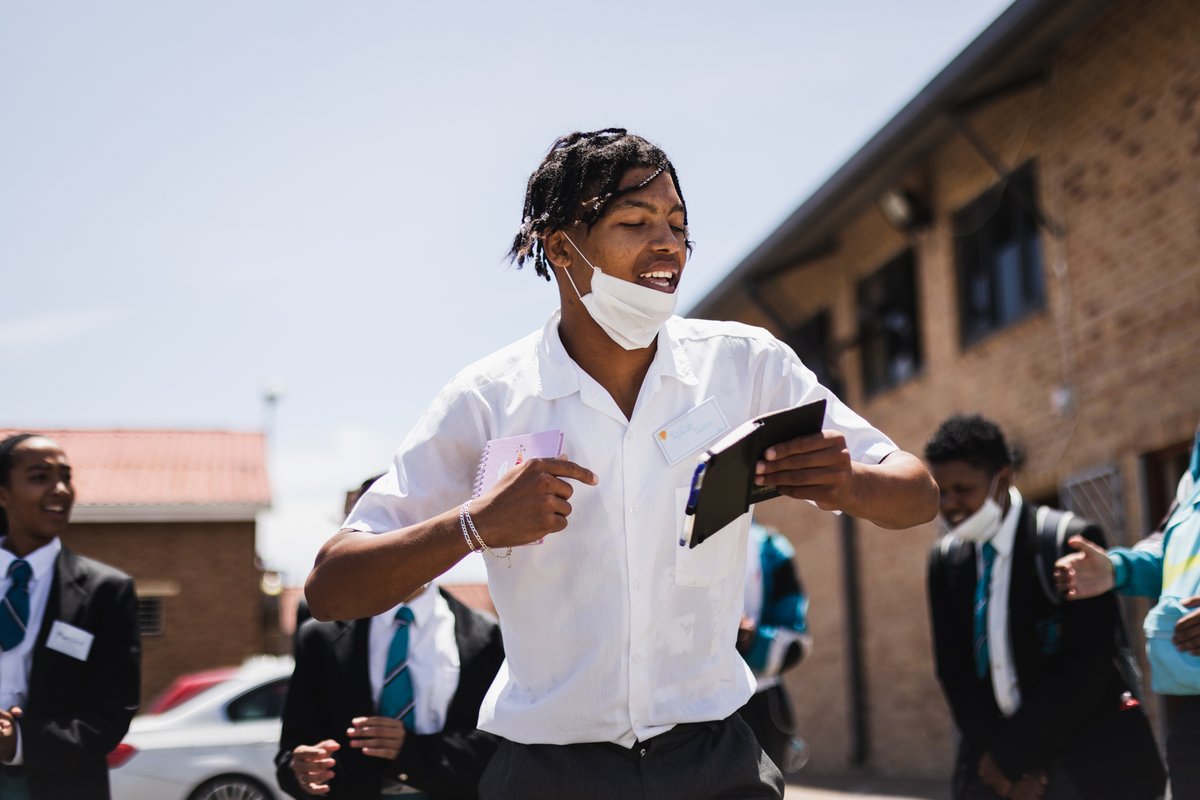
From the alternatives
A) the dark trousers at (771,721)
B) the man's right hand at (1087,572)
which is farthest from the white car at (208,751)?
the man's right hand at (1087,572)

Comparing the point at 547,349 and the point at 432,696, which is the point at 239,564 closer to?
the point at 432,696

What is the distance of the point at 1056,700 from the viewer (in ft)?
17.6

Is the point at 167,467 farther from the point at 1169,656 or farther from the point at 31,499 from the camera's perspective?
the point at 1169,656

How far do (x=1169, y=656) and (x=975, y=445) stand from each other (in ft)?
5.42

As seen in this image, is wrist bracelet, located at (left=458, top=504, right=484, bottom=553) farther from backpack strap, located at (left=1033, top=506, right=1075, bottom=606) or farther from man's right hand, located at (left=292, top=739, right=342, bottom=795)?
backpack strap, located at (left=1033, top=506, right=1075, bottom=606)

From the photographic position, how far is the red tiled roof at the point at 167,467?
2925 centimetres

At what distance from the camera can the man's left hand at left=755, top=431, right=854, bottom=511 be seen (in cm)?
282

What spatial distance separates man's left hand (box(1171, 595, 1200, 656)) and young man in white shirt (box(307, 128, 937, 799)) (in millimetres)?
1754

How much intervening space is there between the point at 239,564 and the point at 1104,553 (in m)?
25.8

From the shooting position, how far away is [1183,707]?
15.2ft

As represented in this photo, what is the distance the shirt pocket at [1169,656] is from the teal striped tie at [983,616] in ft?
3.45

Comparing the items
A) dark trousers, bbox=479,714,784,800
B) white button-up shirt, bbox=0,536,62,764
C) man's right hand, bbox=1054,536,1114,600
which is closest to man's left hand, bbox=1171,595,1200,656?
man's right hand, bbox=1054,536,1114,600

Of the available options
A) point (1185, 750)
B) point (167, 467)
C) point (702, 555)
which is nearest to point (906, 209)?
point (1185, 750)

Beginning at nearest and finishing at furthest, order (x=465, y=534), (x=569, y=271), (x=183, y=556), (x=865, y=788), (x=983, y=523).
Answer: (x=465, y=534), (x=569, y=271), (x=983, y=523), (x=865, y=788), (x=183, y=556)
